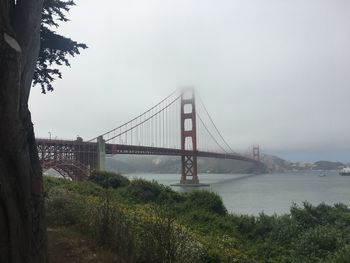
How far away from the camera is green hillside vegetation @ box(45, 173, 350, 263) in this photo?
561cm

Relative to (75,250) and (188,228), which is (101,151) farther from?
(75,250)

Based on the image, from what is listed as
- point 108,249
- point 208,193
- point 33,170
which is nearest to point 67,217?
point 108,249

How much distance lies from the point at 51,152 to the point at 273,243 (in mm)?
27132

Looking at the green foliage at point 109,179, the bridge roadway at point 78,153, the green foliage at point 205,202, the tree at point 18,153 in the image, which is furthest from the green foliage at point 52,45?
the bridge roadway at point 78,153

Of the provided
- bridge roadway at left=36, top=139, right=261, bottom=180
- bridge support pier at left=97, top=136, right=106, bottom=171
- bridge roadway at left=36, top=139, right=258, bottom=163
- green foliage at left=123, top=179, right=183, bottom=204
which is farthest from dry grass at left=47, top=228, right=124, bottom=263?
bridge support pier at left=97, top=136, right=106, bottom=171

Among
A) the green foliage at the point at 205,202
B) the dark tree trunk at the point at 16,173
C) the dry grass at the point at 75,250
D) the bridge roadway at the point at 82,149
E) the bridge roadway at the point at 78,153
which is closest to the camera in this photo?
the dark tree trunk at the point at 16,173

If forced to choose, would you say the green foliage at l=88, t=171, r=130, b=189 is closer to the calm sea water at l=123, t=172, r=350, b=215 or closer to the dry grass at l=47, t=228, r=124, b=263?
the calm sea water at l=123, t=172, r=350, b=215

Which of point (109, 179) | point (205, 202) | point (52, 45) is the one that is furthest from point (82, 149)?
point (52, 45)

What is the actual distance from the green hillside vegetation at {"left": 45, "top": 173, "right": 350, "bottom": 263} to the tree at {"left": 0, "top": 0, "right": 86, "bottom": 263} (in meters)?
1.44

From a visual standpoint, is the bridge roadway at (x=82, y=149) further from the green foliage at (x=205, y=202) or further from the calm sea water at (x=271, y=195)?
the green foliage at (x=205, y=202)

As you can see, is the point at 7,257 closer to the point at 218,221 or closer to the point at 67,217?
the point at 67,217

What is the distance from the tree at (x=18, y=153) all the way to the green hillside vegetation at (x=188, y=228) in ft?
4.71

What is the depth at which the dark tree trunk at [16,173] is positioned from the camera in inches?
157

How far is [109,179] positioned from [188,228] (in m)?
11.2
